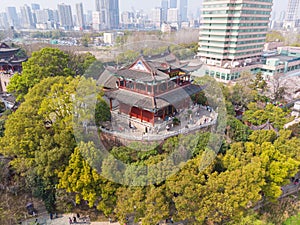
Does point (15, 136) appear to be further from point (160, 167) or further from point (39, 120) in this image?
point (160, 167)

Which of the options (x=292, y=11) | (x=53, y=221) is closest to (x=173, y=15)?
(x=292, y=11)

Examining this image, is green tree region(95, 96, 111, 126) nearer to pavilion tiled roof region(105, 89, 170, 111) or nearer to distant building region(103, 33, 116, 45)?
pavilion tiled roof region(105, 89, 170, 111)

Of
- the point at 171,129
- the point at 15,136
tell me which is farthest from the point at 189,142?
the point at 15,136

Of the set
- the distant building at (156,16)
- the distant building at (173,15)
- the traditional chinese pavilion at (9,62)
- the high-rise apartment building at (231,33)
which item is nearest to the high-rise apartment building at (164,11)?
the distant building at (156,16)

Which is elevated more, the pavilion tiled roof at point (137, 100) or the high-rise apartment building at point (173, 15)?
the high-rise apartment building at point (173, 15)

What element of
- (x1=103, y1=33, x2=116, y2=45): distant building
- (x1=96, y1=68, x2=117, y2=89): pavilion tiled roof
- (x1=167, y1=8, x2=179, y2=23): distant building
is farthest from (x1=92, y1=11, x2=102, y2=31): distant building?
(x1=96, y1=68, x2=117, y2=89): pavilion tiled roof

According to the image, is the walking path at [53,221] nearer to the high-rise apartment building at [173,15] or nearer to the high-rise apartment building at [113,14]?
the high-rise apartment building at [113,14]

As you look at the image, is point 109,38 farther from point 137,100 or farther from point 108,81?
point 137,100
